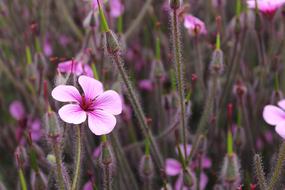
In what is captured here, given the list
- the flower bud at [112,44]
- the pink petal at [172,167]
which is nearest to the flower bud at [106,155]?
the flower bud at [112,44]

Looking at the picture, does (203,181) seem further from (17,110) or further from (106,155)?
(17,110)

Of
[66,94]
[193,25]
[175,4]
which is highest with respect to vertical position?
[193,25]

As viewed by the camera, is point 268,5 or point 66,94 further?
point 268,5

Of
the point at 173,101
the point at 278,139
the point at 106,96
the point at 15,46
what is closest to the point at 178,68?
the point at 106,96

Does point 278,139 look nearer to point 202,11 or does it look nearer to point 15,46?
point 202,11

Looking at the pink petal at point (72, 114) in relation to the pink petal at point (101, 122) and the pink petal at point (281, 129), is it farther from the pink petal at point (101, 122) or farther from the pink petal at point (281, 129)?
the pink petal at point (281, 129)

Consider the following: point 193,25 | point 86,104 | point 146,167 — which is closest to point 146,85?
point 193,25

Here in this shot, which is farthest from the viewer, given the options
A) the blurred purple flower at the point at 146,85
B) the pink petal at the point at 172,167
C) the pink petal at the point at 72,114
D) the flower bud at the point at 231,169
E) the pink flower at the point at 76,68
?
the blurred purple flower at the point at 146,85

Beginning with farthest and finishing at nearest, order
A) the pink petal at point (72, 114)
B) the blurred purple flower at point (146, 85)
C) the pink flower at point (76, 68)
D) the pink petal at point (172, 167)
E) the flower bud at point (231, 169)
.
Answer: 1. the blurred purple flower at point (146, 85)
2. the pink petal at point (172, 167)
3. the pink flower at point (76, 68)
4. the flower bud at point (231, 169)
5. the pink petal at point (72, 114)
